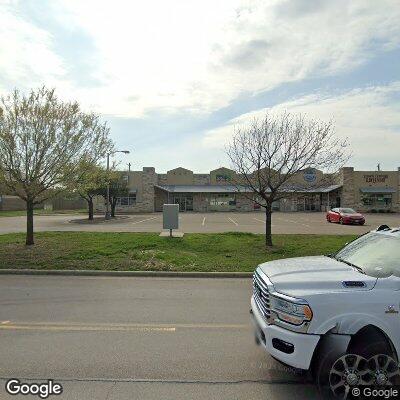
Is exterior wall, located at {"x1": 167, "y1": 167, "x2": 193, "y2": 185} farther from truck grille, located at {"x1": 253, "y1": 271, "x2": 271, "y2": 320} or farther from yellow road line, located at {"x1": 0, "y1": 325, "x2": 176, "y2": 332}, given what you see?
truck grille, located at {"x1": 253, "y1": 271, "x2": 271, "y2": 320}

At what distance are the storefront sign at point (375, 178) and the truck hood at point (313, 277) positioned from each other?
54.1 m

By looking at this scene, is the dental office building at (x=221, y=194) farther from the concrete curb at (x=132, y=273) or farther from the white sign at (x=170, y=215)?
the concrete curb at (x=132, y=273)

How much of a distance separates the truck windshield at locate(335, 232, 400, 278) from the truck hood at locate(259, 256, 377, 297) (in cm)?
16

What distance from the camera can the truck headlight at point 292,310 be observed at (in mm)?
3549

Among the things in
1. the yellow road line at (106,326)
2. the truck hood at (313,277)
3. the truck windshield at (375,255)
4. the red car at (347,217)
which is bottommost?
the yellow road line at (106,326)

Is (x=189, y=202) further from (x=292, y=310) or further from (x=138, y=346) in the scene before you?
(x=292, y=310)

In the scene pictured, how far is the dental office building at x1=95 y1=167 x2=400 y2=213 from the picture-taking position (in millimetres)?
54000

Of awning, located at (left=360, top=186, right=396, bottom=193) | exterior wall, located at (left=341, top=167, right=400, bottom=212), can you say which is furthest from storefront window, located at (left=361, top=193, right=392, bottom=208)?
awning, located at (left=360, top=186, right=396, bottom=193)

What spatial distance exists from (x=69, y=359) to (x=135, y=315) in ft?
6.94

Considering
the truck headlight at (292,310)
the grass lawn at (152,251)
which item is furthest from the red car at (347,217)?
the truck headlight at (292,310)

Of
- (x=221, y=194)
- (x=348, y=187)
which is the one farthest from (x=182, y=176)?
(x=348, y=187)

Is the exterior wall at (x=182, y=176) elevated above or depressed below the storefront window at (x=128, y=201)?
above

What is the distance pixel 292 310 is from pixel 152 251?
10.2 meters

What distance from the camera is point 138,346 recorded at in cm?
512
